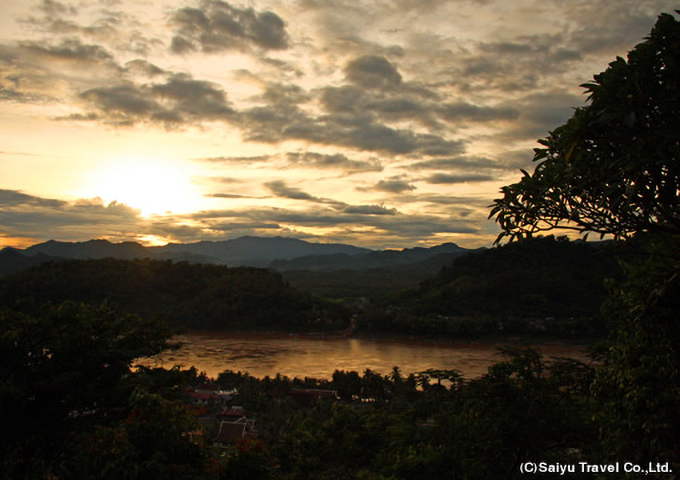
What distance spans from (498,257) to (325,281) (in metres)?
38.9

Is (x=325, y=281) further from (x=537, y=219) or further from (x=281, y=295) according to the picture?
(x=537, y=219)

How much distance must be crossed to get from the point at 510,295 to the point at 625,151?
1815 inches

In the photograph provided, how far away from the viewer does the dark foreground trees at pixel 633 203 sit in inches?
97.7

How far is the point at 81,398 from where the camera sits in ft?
15.7

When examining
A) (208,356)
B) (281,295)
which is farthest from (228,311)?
(208,356)

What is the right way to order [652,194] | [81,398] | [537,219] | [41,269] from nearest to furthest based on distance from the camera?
[652,194], [537,219], [81,398], [41,269]

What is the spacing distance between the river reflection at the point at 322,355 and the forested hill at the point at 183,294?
2.89 metres

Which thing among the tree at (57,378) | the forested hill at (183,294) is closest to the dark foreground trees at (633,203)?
the tree at (57,378)

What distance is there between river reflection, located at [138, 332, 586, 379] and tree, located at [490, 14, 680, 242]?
69.0ft

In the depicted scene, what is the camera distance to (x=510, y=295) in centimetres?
4569

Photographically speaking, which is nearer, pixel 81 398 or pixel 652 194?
pixel 652 194

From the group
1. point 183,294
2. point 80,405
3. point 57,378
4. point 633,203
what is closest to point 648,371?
point 633,203

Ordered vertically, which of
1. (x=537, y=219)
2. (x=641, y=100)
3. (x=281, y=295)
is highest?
(x=641, y=100)

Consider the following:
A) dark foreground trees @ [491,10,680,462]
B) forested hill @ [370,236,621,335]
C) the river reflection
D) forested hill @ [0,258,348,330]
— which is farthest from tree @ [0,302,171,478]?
forested hill @ [0,258,348,330]
